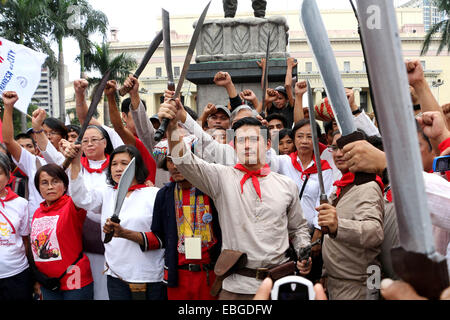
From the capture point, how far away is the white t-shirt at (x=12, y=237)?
3611mm

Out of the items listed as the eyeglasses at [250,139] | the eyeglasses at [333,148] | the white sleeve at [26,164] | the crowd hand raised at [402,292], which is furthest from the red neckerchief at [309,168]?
the crowd hand raised at [402,292]

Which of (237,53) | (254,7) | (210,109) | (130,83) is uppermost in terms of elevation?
(254,7)

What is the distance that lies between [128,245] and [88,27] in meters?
25.3

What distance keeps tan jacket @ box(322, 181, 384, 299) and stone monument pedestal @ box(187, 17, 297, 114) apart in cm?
444

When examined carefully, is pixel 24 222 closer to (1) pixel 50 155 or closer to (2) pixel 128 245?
(1) pixel 50 155

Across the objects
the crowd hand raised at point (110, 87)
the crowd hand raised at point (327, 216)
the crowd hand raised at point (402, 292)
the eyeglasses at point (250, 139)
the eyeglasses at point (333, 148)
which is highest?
the crowd hand raised at point (110, 87)

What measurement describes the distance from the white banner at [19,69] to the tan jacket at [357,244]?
3.41m

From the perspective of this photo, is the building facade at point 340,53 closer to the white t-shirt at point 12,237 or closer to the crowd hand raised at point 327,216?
the white t-shirt at point 12,237

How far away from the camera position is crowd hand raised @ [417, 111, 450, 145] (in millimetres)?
2336

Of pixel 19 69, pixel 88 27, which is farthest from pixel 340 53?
pixel 19 69

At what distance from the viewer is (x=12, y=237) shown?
3.67m

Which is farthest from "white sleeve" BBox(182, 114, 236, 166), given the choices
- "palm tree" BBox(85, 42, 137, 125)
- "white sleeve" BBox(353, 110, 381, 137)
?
"palm tree" BBox(85, 42, 137, 125)

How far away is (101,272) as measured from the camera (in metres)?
3.64

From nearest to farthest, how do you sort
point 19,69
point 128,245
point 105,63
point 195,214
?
point 195,214, point 128,245, point 19,69, point 105,63
